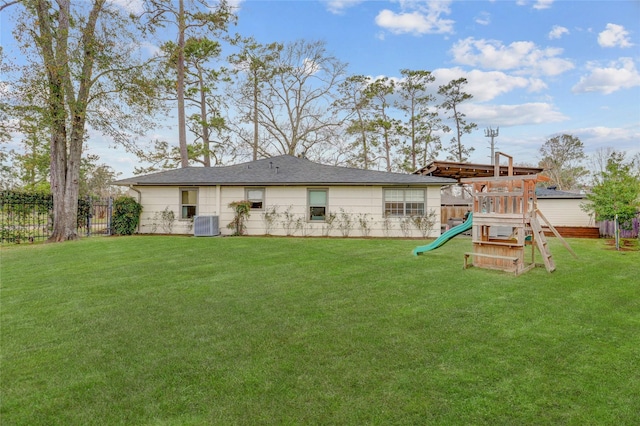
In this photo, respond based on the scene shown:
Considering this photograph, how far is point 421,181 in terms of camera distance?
42.0ft

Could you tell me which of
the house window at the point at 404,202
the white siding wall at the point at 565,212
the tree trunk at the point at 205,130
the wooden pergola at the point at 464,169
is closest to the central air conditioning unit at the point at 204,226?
the house window at the point at 404,202

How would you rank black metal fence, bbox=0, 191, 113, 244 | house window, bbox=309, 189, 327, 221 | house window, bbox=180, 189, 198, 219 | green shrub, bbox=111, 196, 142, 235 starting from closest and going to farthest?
black metal fence, bbox=0, 191, 113, 244
green shrub, bbox=111, 196, 142, 235
house window, bbox=309, 189, 327, 221
house window, bbox=180, 189, 198, 219

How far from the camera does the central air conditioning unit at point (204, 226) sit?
13.0 m

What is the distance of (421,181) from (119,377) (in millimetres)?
11851

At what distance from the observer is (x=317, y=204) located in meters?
13.6

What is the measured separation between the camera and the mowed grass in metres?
2.17

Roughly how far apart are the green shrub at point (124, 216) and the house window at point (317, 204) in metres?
7.15

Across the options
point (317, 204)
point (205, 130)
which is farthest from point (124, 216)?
point (205, 130)

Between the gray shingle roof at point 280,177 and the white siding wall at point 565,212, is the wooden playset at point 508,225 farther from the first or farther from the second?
the white siding wall at point 565,212

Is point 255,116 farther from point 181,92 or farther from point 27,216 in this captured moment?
point 27,216

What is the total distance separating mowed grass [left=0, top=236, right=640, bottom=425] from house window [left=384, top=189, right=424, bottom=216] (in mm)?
7236

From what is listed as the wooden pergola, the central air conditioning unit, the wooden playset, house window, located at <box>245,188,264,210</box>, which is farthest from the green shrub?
the wooden playset

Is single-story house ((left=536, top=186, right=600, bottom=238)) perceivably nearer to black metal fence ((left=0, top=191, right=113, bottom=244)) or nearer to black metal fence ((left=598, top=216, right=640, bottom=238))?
black metal fence ((left=598, top=216, right=640, bottom=238))

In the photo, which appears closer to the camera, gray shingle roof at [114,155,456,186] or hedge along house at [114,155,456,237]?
gray shingle roof at [114,155,456,186]
